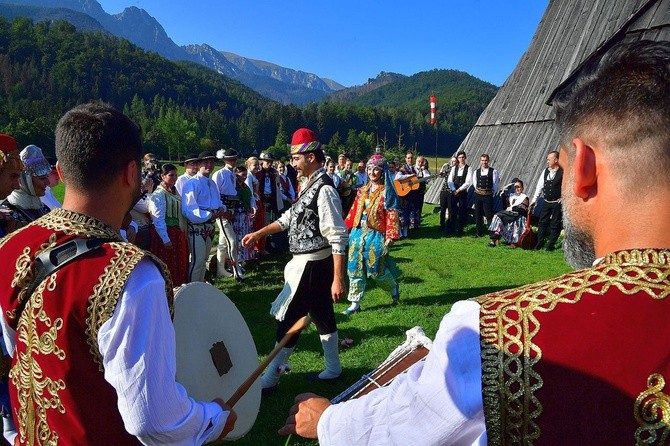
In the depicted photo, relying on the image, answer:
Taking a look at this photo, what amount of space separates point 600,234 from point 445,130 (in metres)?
99.7

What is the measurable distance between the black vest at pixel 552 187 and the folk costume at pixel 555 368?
916 cm

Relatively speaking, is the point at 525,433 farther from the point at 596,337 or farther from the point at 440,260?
the point at 440,260

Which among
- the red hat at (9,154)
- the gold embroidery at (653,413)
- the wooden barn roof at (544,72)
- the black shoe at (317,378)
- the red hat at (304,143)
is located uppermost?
the wooden barn roof at (544,72)

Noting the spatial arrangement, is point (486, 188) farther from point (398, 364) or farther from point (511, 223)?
point (398, 364)

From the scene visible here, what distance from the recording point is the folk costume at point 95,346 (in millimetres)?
1274

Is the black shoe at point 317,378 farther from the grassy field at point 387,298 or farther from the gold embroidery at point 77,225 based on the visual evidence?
the gold embroidery at point 77,225

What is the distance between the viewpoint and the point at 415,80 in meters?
173

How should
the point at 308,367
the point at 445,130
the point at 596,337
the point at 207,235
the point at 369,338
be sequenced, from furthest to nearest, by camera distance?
the point at 445,130, the point at 207,235, the point at 369,338, the point at 308,367, the point at 596,337

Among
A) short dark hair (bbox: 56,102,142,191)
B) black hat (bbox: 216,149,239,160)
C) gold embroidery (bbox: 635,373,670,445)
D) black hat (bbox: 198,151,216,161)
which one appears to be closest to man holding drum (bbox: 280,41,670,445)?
gold embroidery (bbox: 635,373,670,445)

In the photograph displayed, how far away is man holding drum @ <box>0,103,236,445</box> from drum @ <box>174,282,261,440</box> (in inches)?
11.5

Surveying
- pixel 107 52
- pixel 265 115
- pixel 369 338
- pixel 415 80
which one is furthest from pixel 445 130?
pixel 369 338

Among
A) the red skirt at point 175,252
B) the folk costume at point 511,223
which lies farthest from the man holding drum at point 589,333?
the folk costume at point 511,223

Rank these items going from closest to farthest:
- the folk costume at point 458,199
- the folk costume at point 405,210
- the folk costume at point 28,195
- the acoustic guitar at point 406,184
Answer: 1. the folk costume at point 28,195
2. the folk costume at point 458,199
3. the folk costume at point 405,210
4. the acoustic guitar at point 406,184

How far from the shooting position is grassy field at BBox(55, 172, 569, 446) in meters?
4.27
